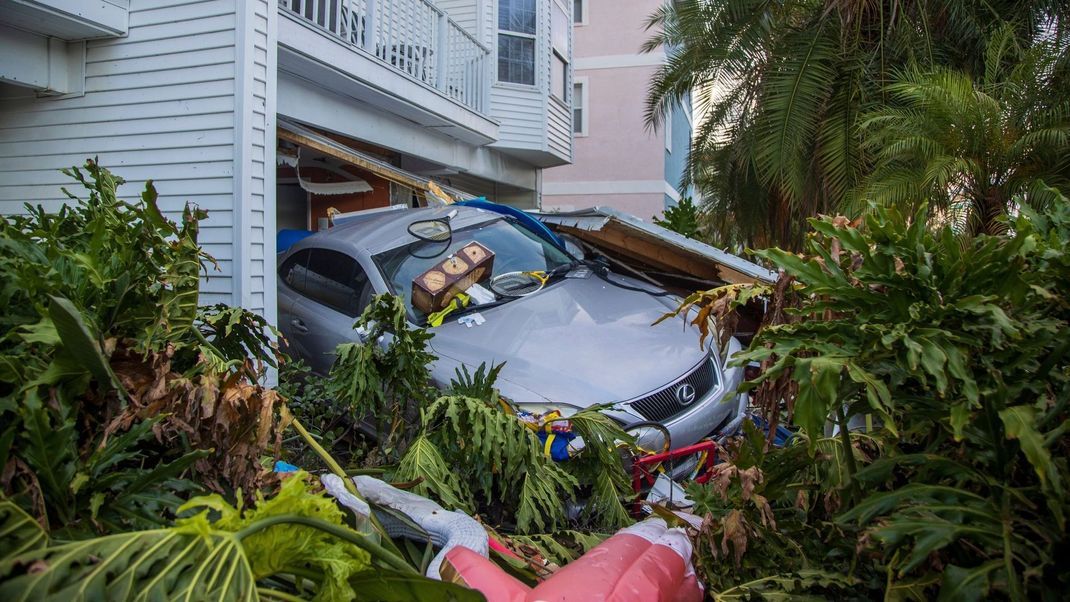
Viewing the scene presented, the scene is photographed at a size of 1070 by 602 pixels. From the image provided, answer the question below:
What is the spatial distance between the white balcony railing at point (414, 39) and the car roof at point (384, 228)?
2.00 m

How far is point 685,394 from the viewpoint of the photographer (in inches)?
173

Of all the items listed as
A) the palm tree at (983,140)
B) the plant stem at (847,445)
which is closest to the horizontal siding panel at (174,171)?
the plant stem at (847,445)

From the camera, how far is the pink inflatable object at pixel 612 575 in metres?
1.96

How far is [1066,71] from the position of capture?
22.6 feet

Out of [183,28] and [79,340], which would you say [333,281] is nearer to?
[183,28]

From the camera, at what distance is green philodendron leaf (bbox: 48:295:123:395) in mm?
1641

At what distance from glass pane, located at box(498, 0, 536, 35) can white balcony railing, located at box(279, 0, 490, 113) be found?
2081mm

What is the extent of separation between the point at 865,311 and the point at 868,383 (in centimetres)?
32

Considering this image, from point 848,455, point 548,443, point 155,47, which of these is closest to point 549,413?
point 548,443

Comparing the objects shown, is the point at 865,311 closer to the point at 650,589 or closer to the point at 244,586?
the point at 650,589

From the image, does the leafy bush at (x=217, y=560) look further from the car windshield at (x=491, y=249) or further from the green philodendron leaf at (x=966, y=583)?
the car windshield at (x=491, y=249)

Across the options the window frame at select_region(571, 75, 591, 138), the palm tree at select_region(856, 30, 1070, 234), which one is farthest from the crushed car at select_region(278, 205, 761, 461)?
the window frame at select_region(571, 75, 591, 138)

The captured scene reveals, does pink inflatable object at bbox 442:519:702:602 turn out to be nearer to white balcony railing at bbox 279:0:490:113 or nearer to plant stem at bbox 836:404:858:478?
plant stem at bbox 836:404:858:478

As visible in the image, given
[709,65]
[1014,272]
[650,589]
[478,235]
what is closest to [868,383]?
[1014,272]
